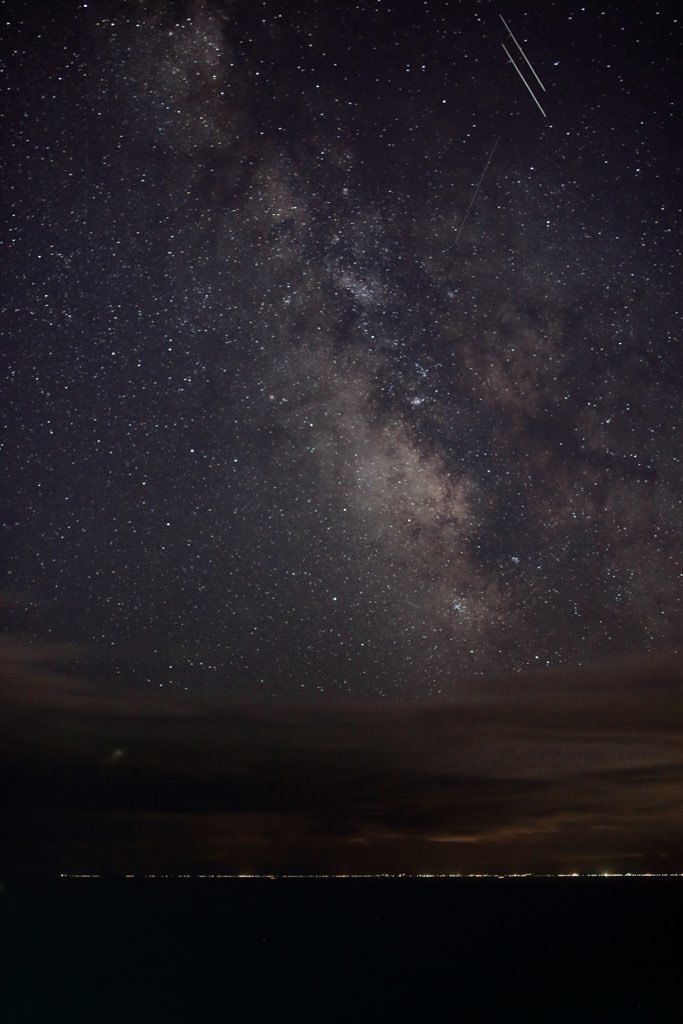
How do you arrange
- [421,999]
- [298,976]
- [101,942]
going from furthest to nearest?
[101,942] → [298,976] → [421,999]

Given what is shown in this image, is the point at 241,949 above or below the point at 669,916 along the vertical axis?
above

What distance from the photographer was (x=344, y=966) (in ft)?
198

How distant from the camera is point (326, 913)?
121 metres

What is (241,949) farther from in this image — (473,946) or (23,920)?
(23,920)

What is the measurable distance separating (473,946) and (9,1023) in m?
43.1

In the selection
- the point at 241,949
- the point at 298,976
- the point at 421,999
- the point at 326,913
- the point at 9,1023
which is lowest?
the point at 326,913

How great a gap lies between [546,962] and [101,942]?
3574 centimetres

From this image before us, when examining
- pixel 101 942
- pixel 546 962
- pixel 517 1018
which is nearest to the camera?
pixel 517 1018

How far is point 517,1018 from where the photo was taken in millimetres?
39625

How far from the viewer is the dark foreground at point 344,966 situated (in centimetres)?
4288

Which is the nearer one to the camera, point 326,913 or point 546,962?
point 546,962

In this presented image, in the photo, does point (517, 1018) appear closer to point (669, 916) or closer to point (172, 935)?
point (172, 935)

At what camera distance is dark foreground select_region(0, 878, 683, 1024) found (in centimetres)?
4288

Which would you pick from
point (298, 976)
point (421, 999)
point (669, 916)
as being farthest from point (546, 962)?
point (669, 916)
